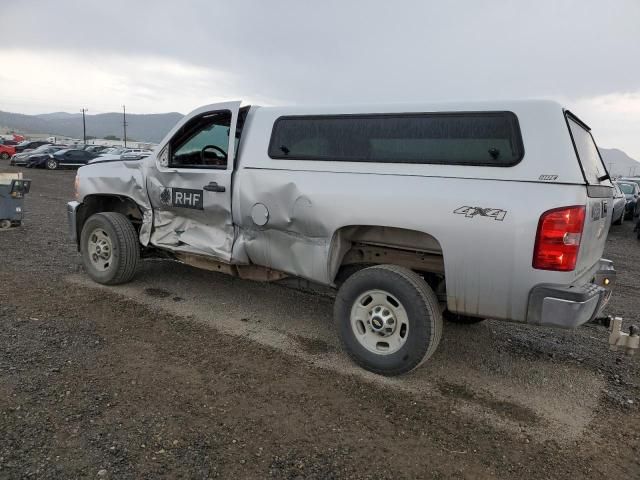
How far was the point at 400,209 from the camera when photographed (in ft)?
11.9

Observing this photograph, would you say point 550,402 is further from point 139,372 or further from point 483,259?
point 139,372

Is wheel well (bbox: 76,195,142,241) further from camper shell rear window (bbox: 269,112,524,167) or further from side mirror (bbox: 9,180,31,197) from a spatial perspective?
side mirror (bbox: 9,180,31,197)

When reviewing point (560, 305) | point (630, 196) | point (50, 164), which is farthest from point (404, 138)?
point (50, 164)

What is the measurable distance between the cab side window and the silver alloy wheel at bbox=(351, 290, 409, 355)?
2072 mm

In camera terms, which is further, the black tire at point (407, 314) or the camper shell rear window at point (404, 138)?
the black tire at point (407, 314)

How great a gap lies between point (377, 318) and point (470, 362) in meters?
1.05

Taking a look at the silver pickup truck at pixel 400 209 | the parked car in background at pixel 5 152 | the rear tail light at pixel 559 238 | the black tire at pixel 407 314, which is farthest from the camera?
the parked car in background at pixel 5 152

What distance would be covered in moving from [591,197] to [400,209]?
126cm

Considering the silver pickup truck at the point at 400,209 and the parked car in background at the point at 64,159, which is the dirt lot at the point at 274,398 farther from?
the parked car in background at the point at 64,159

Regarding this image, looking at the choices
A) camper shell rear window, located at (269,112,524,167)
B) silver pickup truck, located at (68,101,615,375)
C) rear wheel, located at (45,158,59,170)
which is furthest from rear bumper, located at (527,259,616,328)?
rear wheel, located at (45,158,59,170)

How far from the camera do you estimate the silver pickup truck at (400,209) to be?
3217 mm

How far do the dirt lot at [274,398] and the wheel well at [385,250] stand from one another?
0.77m

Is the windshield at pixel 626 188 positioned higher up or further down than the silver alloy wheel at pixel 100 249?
higher up

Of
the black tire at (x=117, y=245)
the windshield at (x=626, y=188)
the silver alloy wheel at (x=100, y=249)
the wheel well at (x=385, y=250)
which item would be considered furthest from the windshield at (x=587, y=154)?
the windshield at (x=626, y=188)
